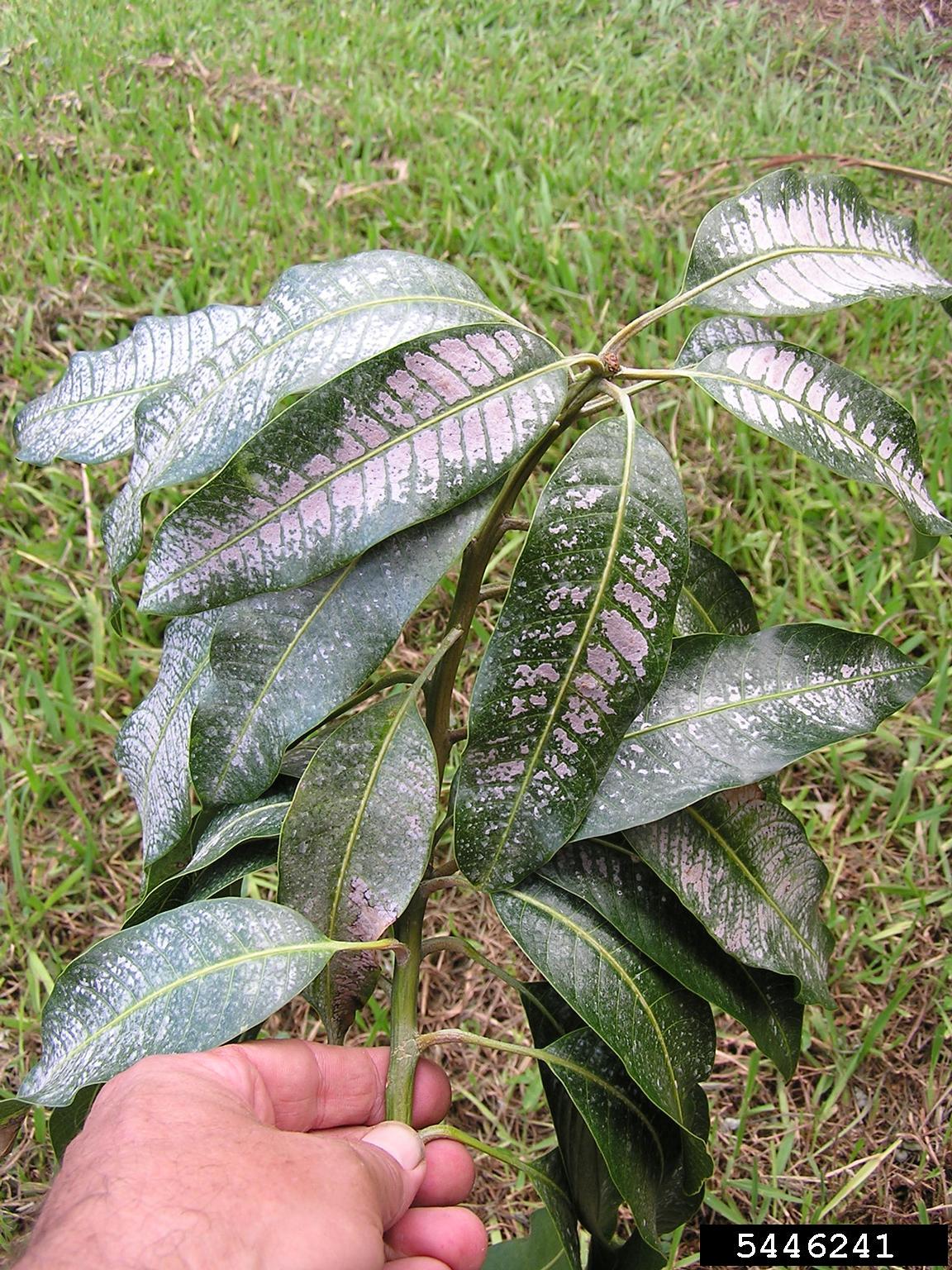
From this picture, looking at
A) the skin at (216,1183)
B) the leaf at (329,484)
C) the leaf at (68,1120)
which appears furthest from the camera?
the leaf at (68,1120)

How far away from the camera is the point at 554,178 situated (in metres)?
2.19

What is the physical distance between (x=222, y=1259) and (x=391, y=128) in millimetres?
2261

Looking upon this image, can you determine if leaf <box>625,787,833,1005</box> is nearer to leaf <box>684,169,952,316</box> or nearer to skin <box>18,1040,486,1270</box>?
skin <box>18,1040,486,1270</box>

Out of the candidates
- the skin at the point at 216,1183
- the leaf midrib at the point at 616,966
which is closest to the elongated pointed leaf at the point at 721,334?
the leaf midrib at the point at 616,966

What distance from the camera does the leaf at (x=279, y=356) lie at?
82 cm

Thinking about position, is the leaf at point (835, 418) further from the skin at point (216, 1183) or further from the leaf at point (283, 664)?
the skin at point (216, 1183)

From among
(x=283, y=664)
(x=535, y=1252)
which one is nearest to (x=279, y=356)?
(x=283, y=664)

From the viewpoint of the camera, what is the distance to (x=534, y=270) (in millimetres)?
2074

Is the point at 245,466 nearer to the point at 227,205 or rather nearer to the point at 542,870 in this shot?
the point at 542,870

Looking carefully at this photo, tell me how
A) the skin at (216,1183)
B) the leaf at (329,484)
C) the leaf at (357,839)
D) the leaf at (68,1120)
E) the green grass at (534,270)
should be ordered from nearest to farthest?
the skin at (216,1183), the leaf at (329,484), the leaf at (357,839), the leaf at (68,1120), the green grass at (534,270)

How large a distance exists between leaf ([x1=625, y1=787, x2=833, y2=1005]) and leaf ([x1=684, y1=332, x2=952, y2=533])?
29 centimetres

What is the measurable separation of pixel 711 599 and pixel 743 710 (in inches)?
7.6

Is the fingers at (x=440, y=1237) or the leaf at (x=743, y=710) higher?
the leaf at (x=743, y=710)

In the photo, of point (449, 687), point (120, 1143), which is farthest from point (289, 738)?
point (120, 1143)
